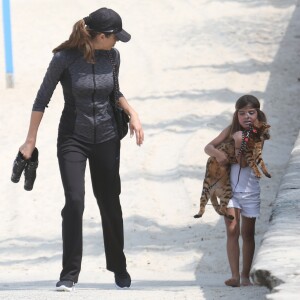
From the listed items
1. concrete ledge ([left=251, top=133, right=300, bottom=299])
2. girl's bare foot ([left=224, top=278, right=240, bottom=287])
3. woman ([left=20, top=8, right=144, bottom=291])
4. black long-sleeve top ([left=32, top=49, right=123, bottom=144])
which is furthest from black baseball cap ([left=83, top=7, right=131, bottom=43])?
girl's bare foot ([left=224, top=278, right=240, bottom=287])

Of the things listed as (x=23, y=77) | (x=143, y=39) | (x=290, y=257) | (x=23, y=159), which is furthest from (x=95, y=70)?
(x=143, y=39)

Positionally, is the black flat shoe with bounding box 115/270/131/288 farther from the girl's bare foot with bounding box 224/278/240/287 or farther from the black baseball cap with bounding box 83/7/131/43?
the black baseball cap with bounding box 83/7/131/43

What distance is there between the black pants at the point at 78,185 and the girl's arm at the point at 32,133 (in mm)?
163

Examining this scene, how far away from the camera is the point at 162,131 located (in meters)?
12.8

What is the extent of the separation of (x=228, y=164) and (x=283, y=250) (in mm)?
1208

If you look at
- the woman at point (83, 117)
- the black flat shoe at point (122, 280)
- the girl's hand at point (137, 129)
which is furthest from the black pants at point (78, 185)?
the black flat shoe at point (122, 280)

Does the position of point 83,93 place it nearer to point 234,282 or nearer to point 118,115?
point 118,115

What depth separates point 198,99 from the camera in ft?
46.5

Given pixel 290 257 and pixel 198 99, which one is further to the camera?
pixel 198 99

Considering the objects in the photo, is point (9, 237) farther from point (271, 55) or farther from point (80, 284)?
point (271, 55)

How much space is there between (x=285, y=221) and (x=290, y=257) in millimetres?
922

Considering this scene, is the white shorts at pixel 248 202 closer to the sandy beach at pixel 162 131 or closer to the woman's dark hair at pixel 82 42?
the sandy beach at pixel 162 131

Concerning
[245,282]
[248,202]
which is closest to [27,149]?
[248,202]

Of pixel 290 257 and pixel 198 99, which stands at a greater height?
pixel 290 257
